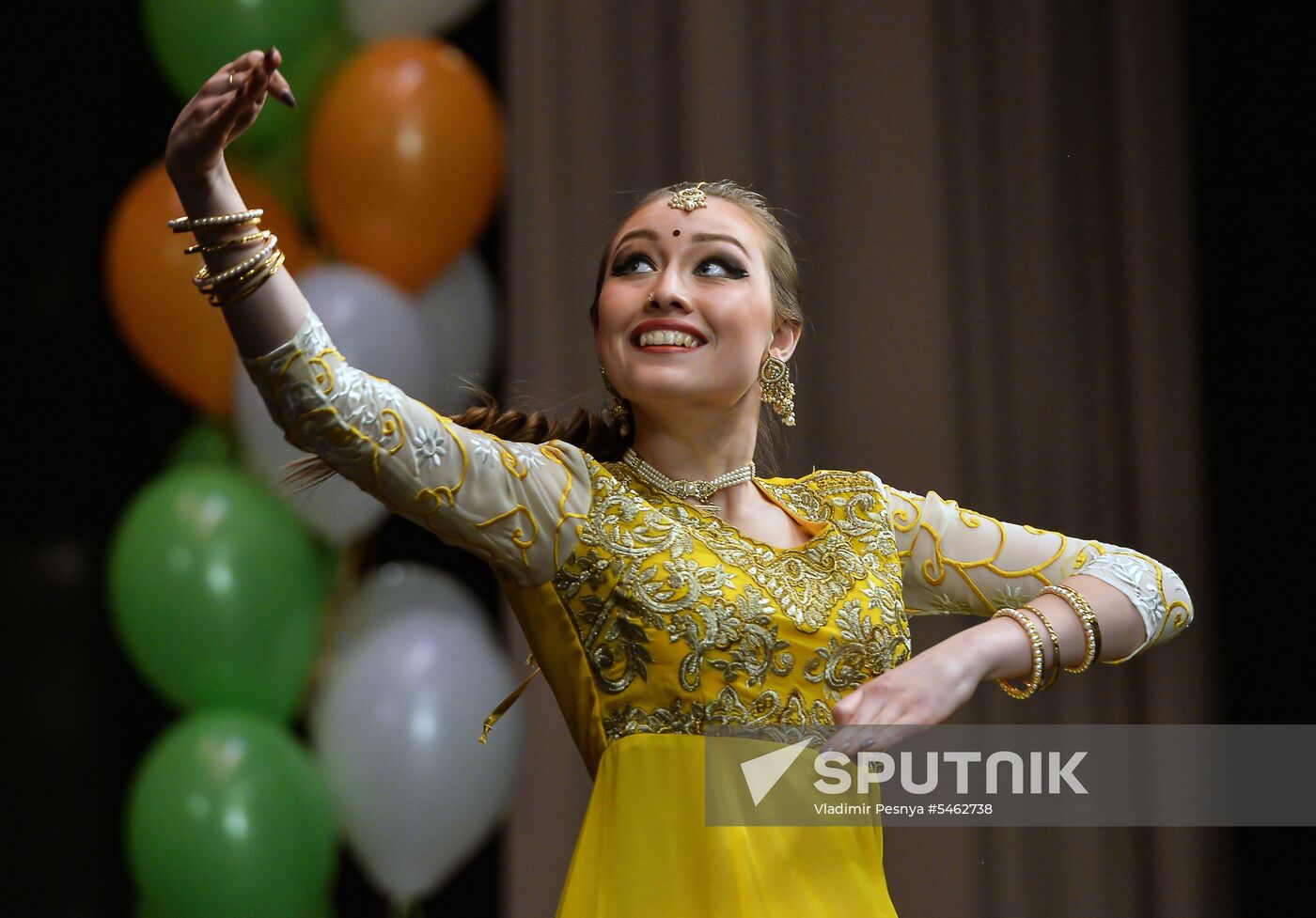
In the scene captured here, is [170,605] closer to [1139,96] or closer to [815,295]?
[815,295]

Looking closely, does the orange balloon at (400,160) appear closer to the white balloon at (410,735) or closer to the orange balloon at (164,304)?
the orange balloon at (164,304)

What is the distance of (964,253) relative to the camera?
2539 millimetres

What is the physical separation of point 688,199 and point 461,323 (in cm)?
77

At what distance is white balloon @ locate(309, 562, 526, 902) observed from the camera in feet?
6.05

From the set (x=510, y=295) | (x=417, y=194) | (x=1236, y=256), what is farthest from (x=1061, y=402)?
(x=417, y=194)

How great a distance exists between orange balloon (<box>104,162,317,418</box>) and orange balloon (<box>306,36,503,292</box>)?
112 millimetres

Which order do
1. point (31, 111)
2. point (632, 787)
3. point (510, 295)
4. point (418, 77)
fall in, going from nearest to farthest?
point (632, 787)
point (418, 77)
point (31, 111)
point (510, 295)

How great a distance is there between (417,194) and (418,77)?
0.17 metres

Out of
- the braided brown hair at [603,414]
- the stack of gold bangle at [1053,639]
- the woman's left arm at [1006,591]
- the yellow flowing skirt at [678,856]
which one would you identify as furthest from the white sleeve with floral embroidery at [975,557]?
the yellow flowing skirt at [678,856]

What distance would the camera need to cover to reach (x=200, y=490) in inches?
73.5

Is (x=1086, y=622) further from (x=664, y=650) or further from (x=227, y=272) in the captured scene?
Answer: (x=227, y=272)

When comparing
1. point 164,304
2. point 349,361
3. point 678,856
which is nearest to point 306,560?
point 349,361

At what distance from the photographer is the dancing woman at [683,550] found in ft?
3.34

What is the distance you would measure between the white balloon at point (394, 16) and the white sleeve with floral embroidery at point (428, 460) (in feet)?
3.42
